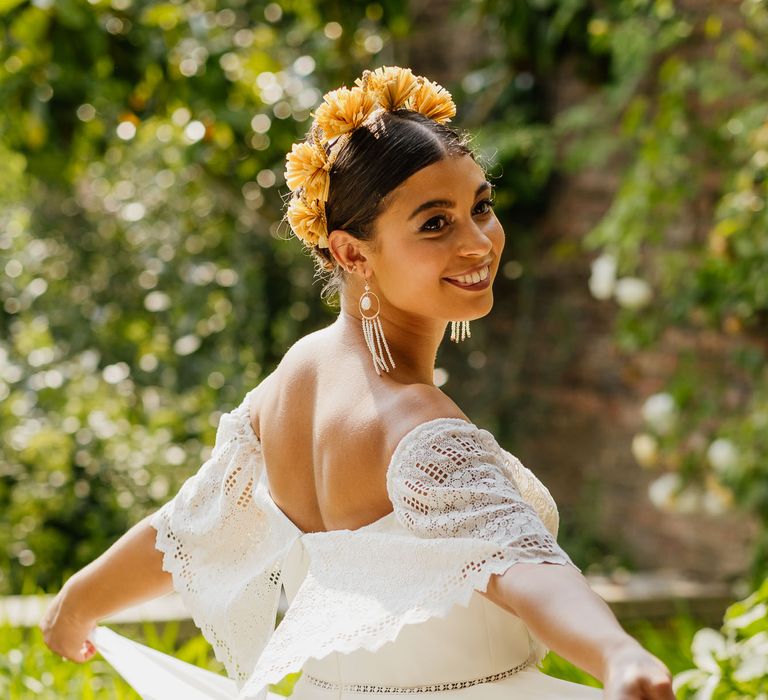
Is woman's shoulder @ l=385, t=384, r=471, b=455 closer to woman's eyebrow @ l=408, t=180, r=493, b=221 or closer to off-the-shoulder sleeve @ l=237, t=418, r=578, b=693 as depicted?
off-the-shoulder sleeve @ l=237, t=418, r=578, b=693

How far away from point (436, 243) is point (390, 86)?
0.30 meters

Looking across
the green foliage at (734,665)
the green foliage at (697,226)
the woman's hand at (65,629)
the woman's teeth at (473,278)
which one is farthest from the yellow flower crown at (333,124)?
the green foliage at (697,226)

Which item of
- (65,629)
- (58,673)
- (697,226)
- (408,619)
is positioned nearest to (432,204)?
(408,619)

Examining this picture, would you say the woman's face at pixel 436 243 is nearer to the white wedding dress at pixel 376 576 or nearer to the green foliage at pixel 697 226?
the white wedding dress at pixel 376 576

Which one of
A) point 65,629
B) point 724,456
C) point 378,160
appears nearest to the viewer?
point 378,160

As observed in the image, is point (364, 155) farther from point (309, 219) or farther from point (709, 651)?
point (709, 651)

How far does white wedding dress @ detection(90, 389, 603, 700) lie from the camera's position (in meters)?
1.37

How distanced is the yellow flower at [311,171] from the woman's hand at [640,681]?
2.80 ft

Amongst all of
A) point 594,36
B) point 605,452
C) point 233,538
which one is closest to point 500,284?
point 605,452

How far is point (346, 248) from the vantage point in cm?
165

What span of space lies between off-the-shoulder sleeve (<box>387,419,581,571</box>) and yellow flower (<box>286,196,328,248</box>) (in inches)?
17.5

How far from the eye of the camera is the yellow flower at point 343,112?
1659mm

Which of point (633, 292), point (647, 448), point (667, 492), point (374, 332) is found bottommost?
point (667, 492)

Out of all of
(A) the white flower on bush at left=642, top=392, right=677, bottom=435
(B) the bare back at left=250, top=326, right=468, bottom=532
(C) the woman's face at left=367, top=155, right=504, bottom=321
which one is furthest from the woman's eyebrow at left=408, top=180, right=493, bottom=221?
(A) the white flower on bush at left=642, top=392, right=677, bottom=435
